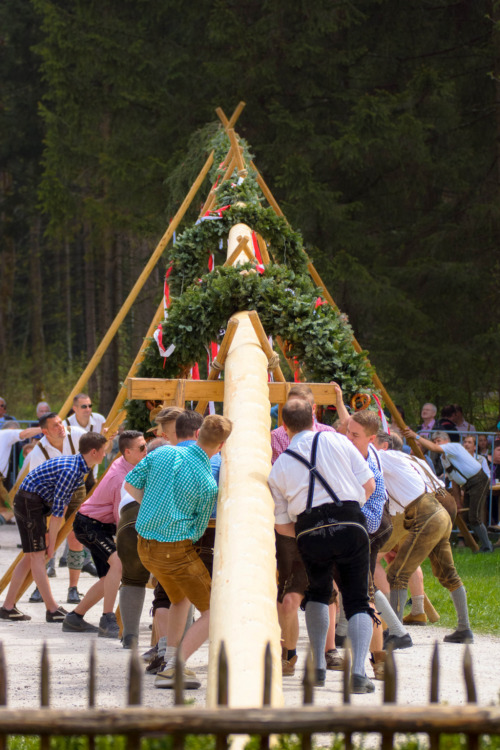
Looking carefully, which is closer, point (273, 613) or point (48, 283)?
point (273, 613)

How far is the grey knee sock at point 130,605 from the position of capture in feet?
22.6

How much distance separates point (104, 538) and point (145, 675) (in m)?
1.62

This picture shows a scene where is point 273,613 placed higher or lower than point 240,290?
lower

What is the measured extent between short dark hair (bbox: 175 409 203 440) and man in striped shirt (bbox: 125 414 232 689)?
0.34 m

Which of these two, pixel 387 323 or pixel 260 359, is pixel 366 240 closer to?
pixel 387 323

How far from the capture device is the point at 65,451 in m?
9.91

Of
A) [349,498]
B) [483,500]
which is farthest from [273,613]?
[483,500]

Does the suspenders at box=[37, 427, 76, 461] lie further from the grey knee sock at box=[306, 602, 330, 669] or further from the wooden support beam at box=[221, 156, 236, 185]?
the grey knee sock at box=[306, 602, 330, 669]

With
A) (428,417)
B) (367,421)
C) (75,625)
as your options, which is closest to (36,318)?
(428,417)

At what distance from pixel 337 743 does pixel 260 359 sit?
16.6 ft

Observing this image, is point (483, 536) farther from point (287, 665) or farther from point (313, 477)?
point (313, 477)

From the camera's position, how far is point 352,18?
1731cm

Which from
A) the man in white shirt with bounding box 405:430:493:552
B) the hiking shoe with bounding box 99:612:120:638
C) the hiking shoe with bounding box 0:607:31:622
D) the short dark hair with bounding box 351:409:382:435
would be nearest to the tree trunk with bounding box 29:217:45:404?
the man in white shirt with bounding box 405:430:493:552

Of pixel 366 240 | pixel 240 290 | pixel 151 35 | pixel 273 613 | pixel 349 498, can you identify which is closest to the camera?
pixel 273 613
